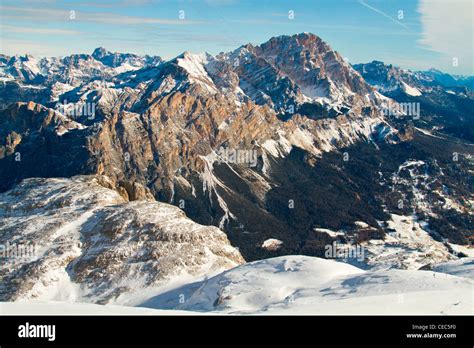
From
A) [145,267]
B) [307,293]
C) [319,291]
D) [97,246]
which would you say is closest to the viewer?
[319,291]

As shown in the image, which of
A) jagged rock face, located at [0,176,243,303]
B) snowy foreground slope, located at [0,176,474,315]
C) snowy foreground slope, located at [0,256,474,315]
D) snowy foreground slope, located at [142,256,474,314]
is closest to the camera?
snowy foreground slope, located at [0,256,474,315]

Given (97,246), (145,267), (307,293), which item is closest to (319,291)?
(307,293)

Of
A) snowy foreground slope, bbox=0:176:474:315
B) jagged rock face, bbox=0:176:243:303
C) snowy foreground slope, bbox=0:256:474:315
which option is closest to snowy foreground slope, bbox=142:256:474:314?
snowy foreground slope, bbox=0:256:474:315

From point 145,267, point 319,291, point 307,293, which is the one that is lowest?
point 145,267

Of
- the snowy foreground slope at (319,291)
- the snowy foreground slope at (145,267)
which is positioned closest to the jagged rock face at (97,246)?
the snowy foreground slope at (145,267)

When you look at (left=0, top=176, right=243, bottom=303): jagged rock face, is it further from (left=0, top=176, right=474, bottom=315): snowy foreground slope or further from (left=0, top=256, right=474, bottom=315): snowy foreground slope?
(left=0, top=256, right=474, bottom=315): snowy foreground slope

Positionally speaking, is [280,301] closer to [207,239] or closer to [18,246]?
[207,239]

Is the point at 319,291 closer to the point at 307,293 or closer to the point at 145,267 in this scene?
the point at 307,293
